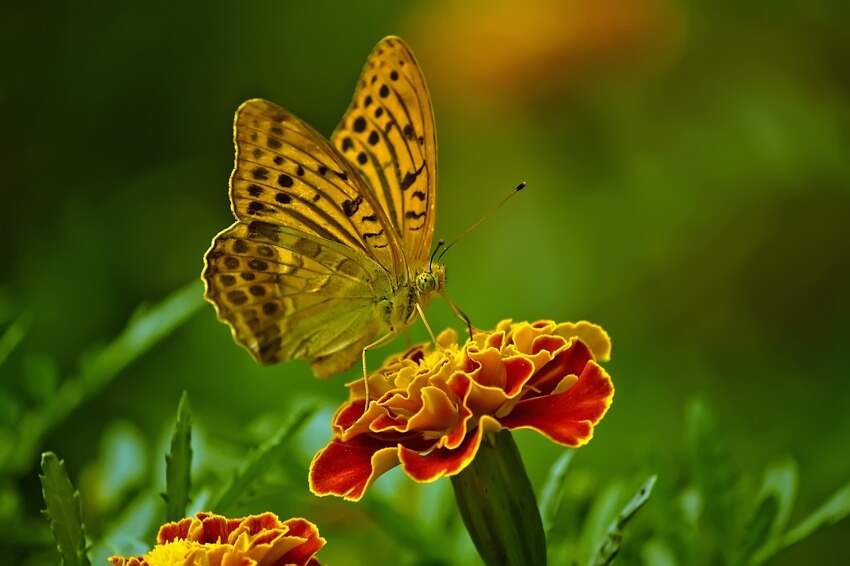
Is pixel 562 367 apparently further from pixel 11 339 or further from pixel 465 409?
pixel 11 339

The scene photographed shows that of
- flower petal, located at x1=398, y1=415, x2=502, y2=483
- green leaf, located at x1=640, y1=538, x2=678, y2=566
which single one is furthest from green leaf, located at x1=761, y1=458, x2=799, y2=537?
flower petal, located at x1=398, y1=415, x2=502, y2=483

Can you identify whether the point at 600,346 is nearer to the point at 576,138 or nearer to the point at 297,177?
the point at 297,177

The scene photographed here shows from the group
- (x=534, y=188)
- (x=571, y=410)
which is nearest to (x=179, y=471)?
(x=571, y=410)

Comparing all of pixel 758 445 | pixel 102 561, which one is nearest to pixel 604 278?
pixel 758 445

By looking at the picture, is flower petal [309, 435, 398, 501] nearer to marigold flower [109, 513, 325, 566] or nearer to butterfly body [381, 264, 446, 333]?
marigold flower [109, 513, 325, 566]

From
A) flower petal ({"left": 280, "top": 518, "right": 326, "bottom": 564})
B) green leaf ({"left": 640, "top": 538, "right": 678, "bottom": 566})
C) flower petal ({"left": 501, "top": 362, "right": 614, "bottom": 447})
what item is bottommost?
green leaf ({"left": 640, "top": 538, "right": 678, "bottom": 566})

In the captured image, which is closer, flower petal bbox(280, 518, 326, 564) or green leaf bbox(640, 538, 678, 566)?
flower petal bbox(280, 518, 326, 564)
